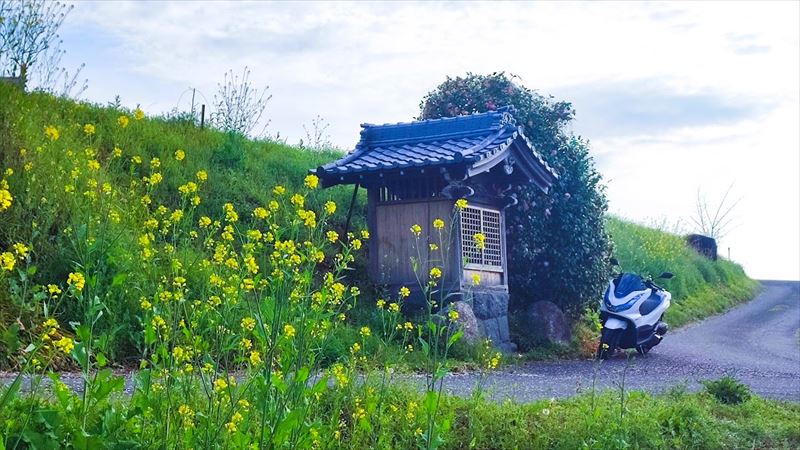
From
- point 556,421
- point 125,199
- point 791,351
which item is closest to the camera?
point 556,421

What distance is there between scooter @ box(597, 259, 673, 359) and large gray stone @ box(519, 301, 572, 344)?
2.07 ft

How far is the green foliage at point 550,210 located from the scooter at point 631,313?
29.6 inches

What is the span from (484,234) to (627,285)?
2747mm

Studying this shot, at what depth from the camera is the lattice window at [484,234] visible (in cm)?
1367

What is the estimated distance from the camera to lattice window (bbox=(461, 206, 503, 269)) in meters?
13.7

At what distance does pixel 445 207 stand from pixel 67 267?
5335mm

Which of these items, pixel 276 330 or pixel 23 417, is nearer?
pixel 276 330

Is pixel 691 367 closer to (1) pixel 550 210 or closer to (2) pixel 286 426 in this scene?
(1) pixel 550 210

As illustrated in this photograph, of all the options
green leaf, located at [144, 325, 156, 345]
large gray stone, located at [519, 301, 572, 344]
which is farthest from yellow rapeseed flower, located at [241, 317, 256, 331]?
large gray stone, located at [519, 301, 572, 344]

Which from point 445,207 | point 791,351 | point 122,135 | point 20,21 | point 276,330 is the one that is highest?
point 20,21

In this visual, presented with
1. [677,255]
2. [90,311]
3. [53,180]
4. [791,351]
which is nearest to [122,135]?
[53,180]

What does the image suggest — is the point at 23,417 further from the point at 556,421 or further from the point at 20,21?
the point at 20,21

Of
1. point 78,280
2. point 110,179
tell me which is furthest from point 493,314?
point 78,280

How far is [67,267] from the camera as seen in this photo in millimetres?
10062
